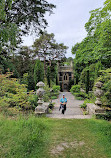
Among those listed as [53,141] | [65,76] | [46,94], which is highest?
[65,76]

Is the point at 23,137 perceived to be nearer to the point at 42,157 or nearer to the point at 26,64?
the point at 42,157

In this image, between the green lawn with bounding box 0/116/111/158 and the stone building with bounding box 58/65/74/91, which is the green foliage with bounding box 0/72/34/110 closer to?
the green lawn with bounding box 0/116/111/158

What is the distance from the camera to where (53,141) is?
2.95 meters

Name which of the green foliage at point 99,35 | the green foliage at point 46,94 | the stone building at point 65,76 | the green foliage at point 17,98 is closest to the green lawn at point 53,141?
the green foliage at point 17,98

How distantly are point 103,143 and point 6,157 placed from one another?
2241 millimetres

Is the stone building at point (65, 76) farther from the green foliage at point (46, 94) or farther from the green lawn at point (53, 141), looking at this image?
the green lawn at point (53, 141)

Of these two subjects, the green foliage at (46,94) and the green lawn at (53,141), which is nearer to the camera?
the green lawn at (53,141)

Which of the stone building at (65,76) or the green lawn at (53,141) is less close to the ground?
the stone building at (65,76)

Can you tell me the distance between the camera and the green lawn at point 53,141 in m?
2.38

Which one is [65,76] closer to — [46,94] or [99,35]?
[46,94]

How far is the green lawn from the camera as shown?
2378 millimetres

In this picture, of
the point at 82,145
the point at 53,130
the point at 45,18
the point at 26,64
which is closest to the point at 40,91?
the point at 53,130

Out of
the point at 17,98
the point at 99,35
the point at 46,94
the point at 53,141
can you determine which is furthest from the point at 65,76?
the point at 53,141

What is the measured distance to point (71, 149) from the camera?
2.59m
